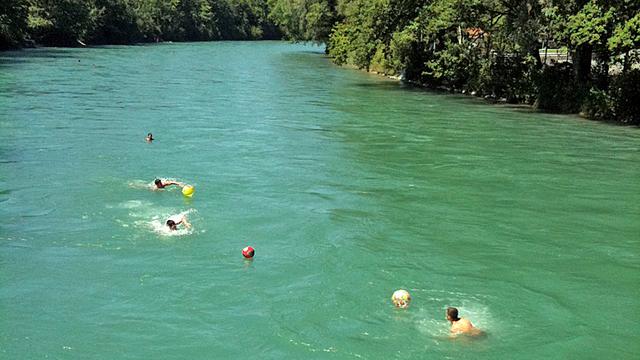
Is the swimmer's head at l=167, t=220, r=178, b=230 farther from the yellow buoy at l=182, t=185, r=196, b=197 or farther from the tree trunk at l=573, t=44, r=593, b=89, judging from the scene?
the tree trunk at l=573, t=44, r=593, b=89

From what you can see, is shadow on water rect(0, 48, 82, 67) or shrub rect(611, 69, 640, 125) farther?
shadow on water rect(0, 48, 82, 67)

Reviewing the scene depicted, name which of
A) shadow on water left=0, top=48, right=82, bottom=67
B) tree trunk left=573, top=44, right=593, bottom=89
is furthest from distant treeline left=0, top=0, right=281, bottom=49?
tree trunk left=573, top=44, right=593, bottom=89

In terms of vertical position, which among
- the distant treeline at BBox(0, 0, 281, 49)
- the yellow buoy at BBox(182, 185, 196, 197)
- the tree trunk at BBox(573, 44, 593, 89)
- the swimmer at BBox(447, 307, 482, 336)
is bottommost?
the swimmer at BBox(447, 307, 482, 336)

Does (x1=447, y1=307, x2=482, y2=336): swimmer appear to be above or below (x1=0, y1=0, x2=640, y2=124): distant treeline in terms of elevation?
below

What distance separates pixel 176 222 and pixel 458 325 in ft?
26.9

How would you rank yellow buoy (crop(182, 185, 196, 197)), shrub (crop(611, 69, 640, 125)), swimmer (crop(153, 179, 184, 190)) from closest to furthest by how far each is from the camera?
yellow buoy (crop(182, 185, 196, 197)) < swimmer (crop(153, 179, 184, 190)) < shrub (crop(611, 69, 640, 125))

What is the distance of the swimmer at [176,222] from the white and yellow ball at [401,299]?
6426 mm

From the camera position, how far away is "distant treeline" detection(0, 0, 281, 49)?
90.5 m

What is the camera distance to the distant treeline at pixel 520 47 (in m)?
32.6

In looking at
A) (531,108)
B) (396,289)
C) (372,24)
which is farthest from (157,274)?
(372,24)

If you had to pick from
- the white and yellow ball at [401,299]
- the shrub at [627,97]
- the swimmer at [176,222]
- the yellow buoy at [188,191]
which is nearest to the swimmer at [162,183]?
the yellow buoy at [188,191]

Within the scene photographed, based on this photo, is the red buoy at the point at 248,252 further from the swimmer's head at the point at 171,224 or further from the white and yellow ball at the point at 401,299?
the white and yellow ball at the point at 401,299

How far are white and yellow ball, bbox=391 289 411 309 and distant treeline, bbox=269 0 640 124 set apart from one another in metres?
21.9

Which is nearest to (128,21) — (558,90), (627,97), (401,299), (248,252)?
(558,90)
